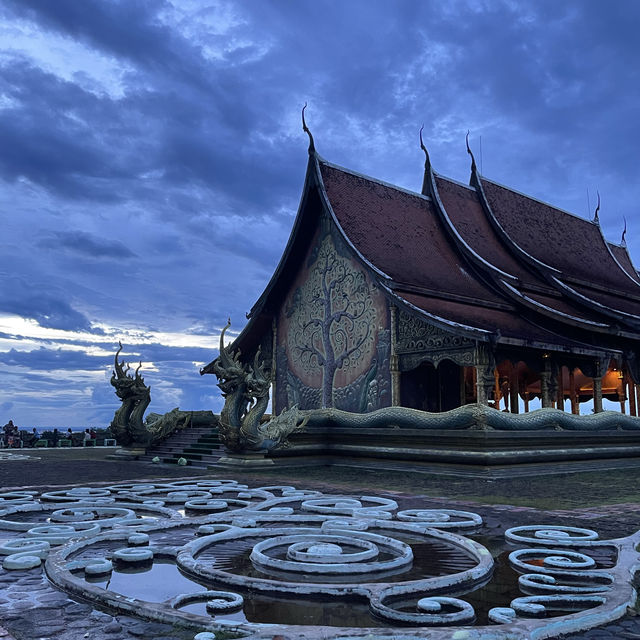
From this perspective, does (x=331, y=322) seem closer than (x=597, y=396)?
No

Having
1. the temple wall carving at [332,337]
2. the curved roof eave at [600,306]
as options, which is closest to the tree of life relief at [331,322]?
the temple wall carving at [332,337]

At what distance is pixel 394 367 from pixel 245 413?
10.2ft

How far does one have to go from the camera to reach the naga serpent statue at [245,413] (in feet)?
38.8

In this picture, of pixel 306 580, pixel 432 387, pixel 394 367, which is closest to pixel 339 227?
pixel 394 367

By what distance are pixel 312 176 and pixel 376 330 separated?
13.1 feet

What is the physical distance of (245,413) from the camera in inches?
Answer: 483

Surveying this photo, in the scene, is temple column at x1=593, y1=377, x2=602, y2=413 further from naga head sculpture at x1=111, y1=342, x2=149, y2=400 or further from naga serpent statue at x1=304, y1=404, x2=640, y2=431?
naga head sculpture at x1=111, y1=342, x2=149, y2=400

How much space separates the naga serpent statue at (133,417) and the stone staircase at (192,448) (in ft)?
0.93

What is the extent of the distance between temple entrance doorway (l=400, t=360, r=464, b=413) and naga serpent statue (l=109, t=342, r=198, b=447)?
17.8 ft

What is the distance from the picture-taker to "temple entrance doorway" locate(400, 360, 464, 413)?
14.0 meters

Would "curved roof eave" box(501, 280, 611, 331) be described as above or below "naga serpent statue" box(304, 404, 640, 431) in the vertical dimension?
above

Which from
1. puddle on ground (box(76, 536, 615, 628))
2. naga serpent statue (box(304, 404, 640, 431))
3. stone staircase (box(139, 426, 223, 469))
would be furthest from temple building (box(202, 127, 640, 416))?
puddle on ground (box(76, 536, 615, 628))

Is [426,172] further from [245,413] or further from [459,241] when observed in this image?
[245,413]

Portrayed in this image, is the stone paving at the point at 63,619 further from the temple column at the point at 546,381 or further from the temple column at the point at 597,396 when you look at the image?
the temple column at the point at 597,396
